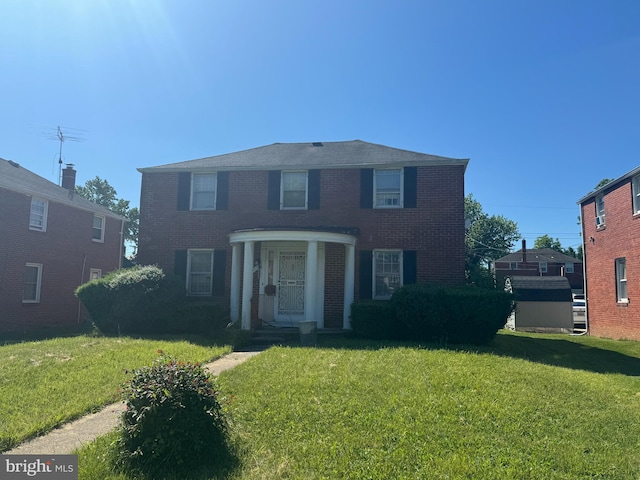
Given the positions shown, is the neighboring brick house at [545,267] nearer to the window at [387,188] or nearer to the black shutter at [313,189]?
the window at [387,188]

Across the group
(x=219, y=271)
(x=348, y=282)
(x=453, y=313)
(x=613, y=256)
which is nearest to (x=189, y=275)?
(x=219, y=271)

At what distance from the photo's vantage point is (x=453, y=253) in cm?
1332

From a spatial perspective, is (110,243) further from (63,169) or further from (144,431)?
(144,431)

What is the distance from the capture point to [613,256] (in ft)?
55.3

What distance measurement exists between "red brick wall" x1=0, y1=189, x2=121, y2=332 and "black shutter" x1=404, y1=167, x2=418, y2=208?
14805mm

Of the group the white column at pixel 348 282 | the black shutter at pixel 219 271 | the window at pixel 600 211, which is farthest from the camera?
the window at pixel 600 211

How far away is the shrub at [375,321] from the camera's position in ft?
37.9

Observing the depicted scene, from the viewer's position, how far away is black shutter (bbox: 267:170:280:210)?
14328mm

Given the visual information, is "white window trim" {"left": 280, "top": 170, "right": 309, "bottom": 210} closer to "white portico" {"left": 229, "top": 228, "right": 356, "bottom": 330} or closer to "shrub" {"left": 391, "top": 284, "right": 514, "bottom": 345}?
"white portico" {"left": 229, "top": 228, "right": 356, "bottom": 330}

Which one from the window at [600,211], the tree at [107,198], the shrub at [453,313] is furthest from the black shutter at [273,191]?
the tree at [107,198]

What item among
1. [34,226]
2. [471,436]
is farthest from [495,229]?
[471,436]

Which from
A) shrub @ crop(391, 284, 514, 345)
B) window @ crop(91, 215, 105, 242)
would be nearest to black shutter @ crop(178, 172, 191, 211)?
shrub @ crop(391, 284, 514, 345)

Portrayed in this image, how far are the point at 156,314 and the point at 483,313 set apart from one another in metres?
8.86

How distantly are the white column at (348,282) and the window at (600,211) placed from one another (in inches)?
455
